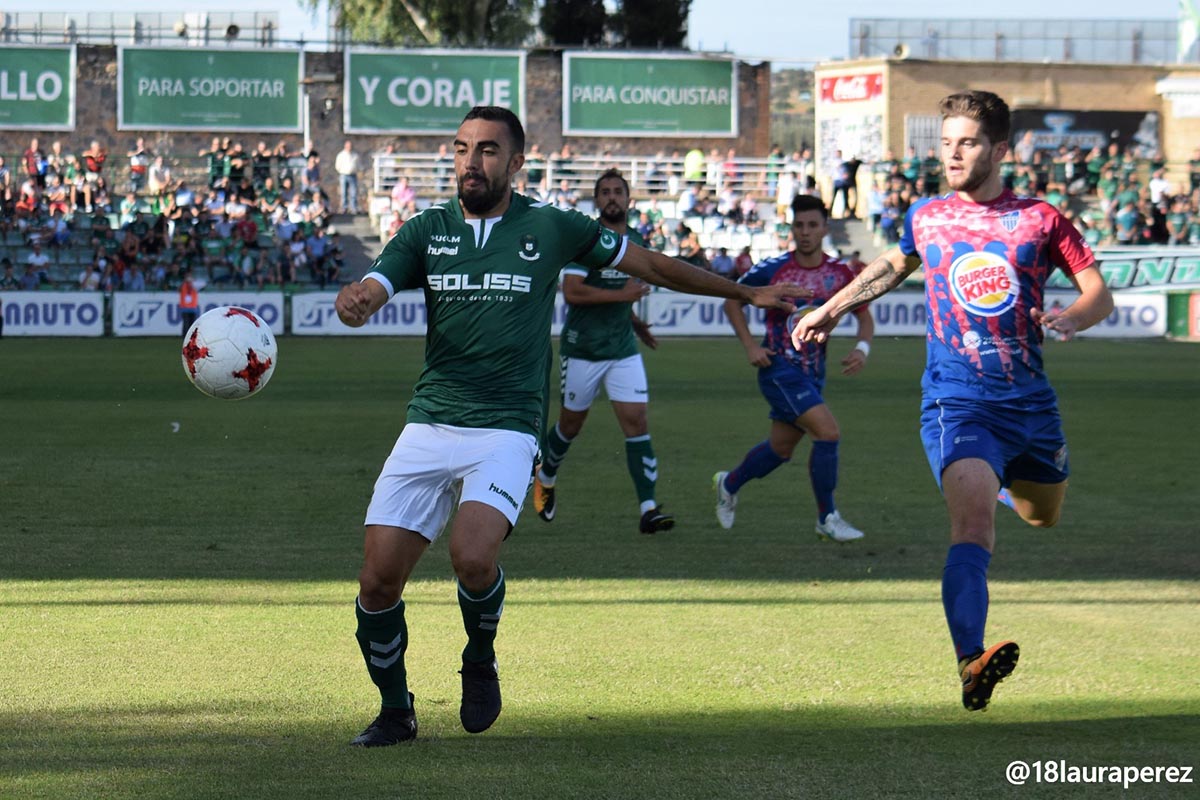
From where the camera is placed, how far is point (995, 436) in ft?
19.8

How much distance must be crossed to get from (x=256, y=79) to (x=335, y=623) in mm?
43357

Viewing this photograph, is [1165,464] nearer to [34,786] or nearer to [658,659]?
[658,659]

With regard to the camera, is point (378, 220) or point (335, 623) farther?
point (378, 220)

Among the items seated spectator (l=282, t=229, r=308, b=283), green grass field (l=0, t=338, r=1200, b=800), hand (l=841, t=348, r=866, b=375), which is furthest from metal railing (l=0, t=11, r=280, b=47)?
hand (l=841, t=348, r=866, b=375)

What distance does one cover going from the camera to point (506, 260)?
19.3 feet

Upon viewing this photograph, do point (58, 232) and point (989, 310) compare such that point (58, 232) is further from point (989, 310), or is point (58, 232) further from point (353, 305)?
point (989, 310)

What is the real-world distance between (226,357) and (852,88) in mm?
50591

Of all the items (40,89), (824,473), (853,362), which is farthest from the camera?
(40,89)

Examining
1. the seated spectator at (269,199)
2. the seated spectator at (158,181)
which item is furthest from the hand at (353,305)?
the seated spectator at (158,181)

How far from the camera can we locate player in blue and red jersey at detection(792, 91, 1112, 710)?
6.03 metres

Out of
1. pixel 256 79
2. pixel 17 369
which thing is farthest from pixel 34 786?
pixel 256 79

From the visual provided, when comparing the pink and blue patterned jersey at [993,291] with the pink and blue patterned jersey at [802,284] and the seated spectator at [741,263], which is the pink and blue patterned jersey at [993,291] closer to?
the pink and blue patterned jersey at [802,284]

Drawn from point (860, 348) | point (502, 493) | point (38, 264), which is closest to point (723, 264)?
point (38, 264)

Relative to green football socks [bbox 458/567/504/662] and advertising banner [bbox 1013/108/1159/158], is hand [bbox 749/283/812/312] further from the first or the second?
advertising banner [bbox 1013/108/1159/158]
